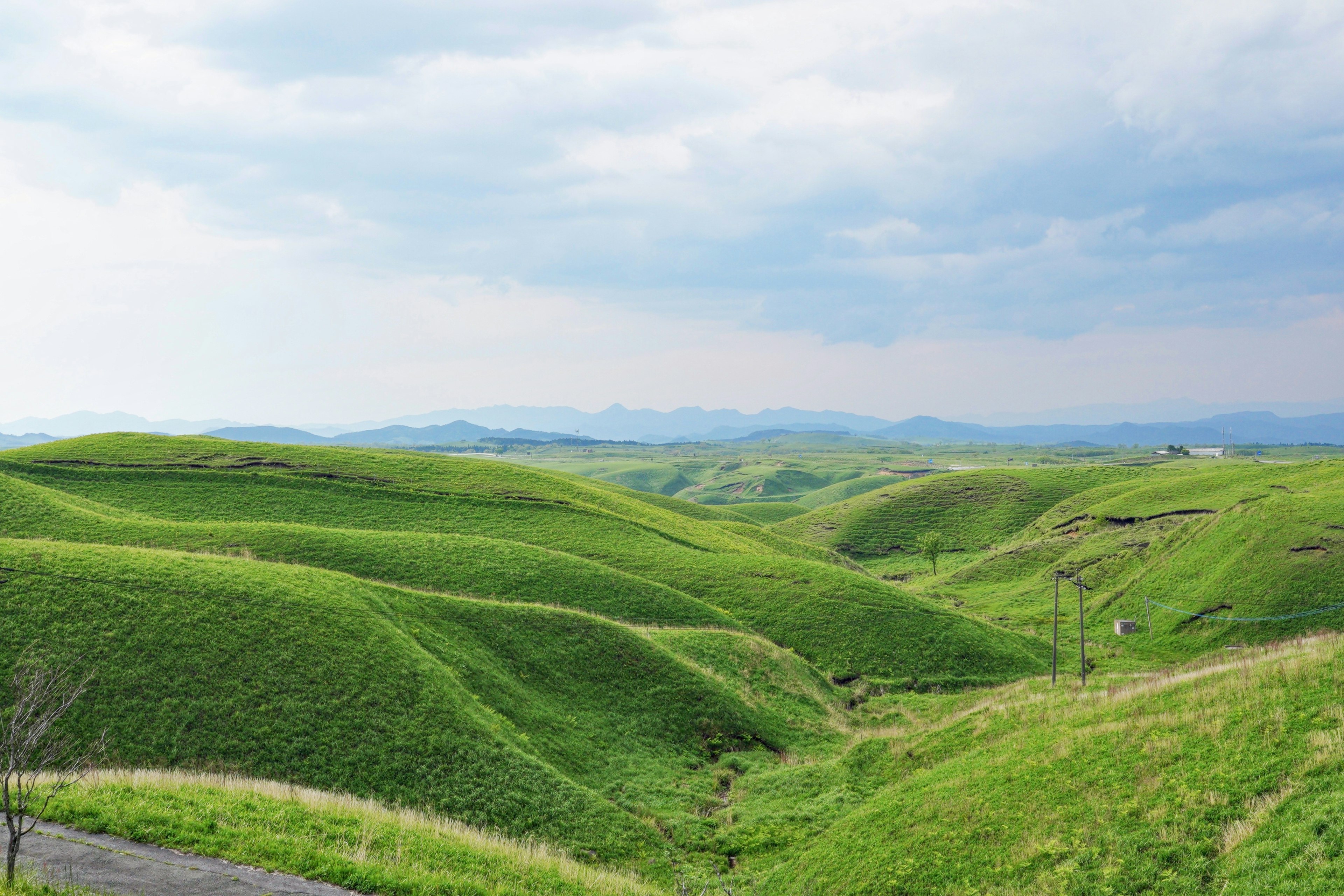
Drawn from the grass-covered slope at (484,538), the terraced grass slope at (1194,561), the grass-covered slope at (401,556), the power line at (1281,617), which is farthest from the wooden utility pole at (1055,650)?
the grass-covered slope at (401,556)

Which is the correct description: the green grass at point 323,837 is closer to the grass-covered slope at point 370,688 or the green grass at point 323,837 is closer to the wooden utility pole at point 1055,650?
the grass-covered slope at point 370,688

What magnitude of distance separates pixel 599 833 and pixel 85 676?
22.0 meters

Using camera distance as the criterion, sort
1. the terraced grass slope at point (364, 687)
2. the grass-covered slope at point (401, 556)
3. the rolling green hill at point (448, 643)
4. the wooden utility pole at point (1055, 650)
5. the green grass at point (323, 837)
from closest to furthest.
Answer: the green grass at point (323, 837) < the terraced grass slope at point (364, 687) < the rolling green hill at point (448, 643) < the wooden utility pole at point (1055, 650) < the grass-covered slope at point (401, 556)

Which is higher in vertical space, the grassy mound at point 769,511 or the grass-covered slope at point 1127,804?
the grass-covered slope at point 1127,804

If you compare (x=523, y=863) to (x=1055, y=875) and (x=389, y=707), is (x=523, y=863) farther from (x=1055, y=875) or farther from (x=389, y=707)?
(x=1055, y=875)

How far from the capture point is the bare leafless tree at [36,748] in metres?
13.9

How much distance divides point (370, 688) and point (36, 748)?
1128 cm

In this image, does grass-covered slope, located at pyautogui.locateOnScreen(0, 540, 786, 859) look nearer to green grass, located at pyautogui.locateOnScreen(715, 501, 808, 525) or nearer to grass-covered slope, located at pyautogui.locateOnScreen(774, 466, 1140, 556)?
grass-covered slope, located at pyautogui.locateOnScreen(774, 466, 1140, 556)

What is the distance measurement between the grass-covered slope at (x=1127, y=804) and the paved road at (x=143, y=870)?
598 inches

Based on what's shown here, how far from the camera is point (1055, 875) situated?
1750 centimetres

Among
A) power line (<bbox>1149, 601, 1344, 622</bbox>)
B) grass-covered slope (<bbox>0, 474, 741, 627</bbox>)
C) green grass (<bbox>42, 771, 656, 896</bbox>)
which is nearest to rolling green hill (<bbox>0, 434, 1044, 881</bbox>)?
grass-covered slope (<bbox>0, 474, 741, 627</bbox>)

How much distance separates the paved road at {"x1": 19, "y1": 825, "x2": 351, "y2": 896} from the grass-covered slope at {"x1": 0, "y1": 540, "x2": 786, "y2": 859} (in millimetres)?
7692

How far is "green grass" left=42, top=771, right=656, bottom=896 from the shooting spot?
58.9ft

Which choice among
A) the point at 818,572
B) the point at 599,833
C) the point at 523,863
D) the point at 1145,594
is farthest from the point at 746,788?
the point at 1145,594
